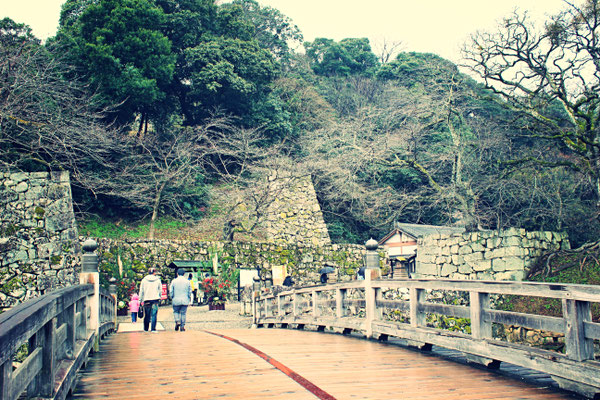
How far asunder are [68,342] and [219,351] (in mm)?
2594

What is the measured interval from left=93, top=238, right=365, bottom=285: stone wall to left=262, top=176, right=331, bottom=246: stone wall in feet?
7.16

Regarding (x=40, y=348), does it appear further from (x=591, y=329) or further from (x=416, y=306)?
(x=416, y=306)

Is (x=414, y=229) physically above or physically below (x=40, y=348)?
above

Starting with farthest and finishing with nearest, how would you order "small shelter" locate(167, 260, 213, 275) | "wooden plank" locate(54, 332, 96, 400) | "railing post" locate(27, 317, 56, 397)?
"small shelter" locate(167, 260, 213, 275), "wooden plank" locate(54, 332, 96, 400), "railing post" locate(27, 317, 56, 397)

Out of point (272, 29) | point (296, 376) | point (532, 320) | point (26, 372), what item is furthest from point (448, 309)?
point (272, 29)

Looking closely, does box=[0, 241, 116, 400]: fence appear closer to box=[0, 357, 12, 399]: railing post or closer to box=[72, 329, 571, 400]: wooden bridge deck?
box=[0, 357, 12, 399]: railing post

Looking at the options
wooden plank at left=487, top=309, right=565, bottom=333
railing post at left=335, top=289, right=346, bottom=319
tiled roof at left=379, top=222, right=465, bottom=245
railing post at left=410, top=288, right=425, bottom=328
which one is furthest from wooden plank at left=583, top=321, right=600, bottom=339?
tiled roof at left=379, top=222, right=465, bottom=245

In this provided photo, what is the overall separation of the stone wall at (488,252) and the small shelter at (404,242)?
7.41 m

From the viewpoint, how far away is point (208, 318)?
17.2 meters

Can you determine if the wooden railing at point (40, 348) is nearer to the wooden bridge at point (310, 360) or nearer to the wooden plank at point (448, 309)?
the wooden bridge at point (310, 360)

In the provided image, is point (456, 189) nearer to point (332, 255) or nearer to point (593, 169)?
point (593, 169)

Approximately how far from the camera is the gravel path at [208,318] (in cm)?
1554

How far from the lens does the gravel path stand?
15.5 m

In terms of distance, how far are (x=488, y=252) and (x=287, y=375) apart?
12.7 m
